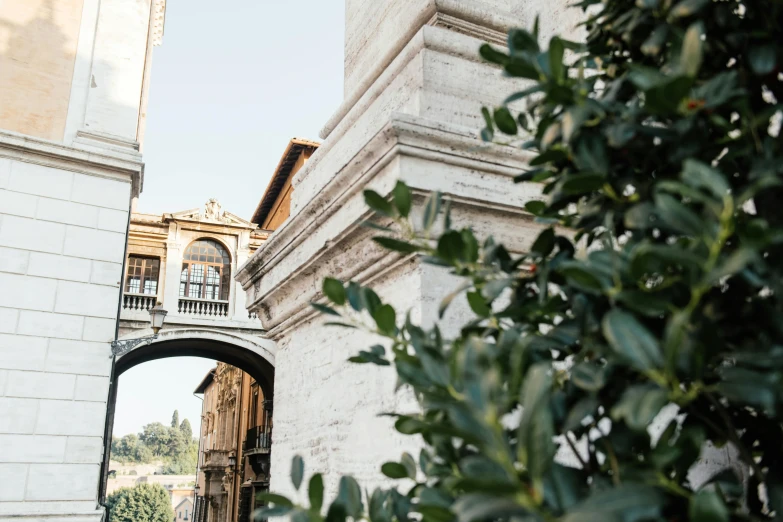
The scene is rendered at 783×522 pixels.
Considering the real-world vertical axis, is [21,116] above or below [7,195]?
above

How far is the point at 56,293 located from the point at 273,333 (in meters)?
6.43

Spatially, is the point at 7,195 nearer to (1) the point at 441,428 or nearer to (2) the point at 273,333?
(2) the point at 273,333

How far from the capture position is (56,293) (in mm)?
7840

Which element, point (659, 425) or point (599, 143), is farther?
point (659, 425)

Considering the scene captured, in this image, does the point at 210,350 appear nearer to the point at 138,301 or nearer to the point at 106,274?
the point at 138,301

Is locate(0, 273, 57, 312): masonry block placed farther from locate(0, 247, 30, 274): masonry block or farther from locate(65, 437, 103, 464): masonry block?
locate(65, 437, 103, 464): masonry block

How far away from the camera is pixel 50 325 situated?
7.71m

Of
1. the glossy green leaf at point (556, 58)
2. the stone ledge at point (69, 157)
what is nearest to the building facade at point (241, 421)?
the stone ledge at point (69, 157)

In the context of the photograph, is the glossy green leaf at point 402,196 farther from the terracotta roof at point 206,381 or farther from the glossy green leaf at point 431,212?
the terracotta roof at point 206,381

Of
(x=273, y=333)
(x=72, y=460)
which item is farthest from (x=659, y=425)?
(x=72, y=460)

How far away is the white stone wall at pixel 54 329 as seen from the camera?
722cm

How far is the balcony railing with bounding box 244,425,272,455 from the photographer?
68.7 feet

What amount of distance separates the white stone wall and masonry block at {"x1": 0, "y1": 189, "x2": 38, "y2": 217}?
0.4 inches

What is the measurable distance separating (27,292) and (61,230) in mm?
915
